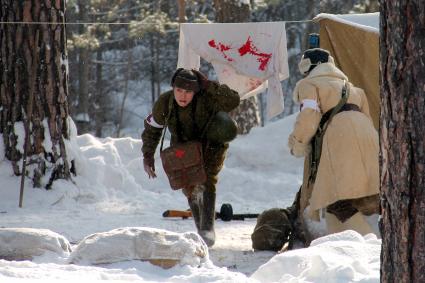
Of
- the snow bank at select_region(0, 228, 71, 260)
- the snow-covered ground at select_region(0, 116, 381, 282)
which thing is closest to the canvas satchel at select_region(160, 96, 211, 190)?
the snow-covered ground at select_region(0, 116, 381, 282)

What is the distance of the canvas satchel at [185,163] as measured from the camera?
8.11 m

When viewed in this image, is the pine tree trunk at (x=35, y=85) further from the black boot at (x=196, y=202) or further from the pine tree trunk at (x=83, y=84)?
the pine tree trunk at (x=83, y=84)

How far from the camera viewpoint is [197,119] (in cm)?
816

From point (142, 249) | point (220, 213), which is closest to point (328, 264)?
point (142, 249)

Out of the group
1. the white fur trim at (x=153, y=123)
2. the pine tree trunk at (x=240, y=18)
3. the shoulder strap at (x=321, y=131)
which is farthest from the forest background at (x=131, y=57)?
the shoulder strap at (x=321, y=131)

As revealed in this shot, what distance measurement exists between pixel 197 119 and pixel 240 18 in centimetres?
769

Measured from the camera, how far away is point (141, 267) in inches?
241

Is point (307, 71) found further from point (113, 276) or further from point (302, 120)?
point (113, 276)

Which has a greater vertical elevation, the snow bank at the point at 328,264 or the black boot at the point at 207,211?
the snow bank at the point at 328,264

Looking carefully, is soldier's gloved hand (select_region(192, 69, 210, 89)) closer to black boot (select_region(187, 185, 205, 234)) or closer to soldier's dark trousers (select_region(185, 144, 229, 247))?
soldier's dark trousers (select_region(185, 144, 229, 247))

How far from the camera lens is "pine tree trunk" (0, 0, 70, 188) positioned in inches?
406

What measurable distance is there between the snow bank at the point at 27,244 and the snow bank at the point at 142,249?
21 cm

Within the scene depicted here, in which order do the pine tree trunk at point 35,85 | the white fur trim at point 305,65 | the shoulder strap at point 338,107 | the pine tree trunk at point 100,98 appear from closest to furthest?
the shoulder strap at point 338,107, the white fur trim at point 305,65, the pine tree trunk at point 35,85, the pine tree trunk at point 100,98

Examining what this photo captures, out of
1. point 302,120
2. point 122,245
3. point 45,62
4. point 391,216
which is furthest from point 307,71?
point 391,216
